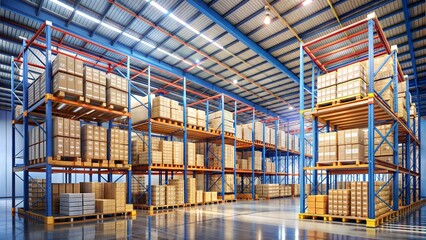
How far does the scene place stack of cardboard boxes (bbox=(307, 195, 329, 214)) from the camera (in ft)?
28.1

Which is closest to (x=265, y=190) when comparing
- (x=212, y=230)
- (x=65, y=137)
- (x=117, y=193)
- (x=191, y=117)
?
(x=191, y=117)

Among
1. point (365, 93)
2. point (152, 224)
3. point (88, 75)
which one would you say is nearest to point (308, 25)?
point (365, 93)

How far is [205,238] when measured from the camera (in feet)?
19.5

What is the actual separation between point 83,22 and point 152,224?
8.23 metres

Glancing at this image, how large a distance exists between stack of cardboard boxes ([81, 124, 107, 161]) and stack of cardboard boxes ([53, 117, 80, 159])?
248mm

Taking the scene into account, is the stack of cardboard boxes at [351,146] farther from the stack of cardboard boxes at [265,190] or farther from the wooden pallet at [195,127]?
the stack of cardboard boxes at [265,190]

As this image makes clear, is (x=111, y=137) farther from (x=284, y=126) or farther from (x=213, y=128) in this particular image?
(x=284, y=126)

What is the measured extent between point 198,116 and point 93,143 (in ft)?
18.7

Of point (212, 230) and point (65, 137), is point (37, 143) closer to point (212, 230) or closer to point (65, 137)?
point (65, 137)

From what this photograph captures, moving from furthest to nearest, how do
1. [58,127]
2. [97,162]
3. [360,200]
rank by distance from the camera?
[97,162], [58,127], [360,200]

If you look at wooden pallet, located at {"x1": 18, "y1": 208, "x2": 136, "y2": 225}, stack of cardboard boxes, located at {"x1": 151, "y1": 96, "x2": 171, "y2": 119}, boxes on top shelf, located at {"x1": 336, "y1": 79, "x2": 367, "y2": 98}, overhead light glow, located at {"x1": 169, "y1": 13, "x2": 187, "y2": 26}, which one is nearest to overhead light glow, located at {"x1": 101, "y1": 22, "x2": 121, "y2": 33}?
overhead light glow, located at {"x1": 169, "y1": 13, "x2": 187, "y2": 26}

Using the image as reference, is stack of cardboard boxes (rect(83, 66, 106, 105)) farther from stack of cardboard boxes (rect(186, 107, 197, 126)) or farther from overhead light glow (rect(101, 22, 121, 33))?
stack of cardboard boxes (rect(186, 107, 197, 126))

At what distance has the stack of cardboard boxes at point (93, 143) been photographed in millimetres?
8961

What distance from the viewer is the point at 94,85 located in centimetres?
908
